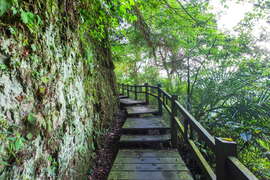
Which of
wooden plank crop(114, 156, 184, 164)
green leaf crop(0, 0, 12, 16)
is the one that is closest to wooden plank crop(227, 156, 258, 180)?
wooden plank crop(114, 156, 184, 164)

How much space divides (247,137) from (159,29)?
15.4ft

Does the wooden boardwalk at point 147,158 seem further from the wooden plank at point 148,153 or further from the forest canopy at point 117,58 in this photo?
the forest canopy at point 117,58

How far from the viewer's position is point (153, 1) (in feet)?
12.3

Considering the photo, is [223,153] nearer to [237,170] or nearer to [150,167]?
[237,170]

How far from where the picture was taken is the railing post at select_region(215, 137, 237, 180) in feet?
3.80

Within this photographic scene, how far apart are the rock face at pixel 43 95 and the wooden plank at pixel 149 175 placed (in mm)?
538

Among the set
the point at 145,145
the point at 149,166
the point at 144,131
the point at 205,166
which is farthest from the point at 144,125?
the point at 205,166

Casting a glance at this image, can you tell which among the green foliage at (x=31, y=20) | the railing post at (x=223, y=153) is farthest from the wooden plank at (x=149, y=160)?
the green foliage at (x=31, y=20)

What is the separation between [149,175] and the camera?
86.7 inches

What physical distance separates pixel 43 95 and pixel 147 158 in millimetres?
2039

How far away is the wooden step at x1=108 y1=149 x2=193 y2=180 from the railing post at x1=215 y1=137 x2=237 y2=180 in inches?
41.5

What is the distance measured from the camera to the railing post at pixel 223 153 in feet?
3.80

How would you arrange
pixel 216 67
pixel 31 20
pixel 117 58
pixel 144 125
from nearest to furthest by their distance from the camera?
pixel 31 20
pixel 144 125
pixel 216 67
pixel 117 58

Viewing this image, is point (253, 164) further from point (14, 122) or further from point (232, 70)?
point (14, 122)
